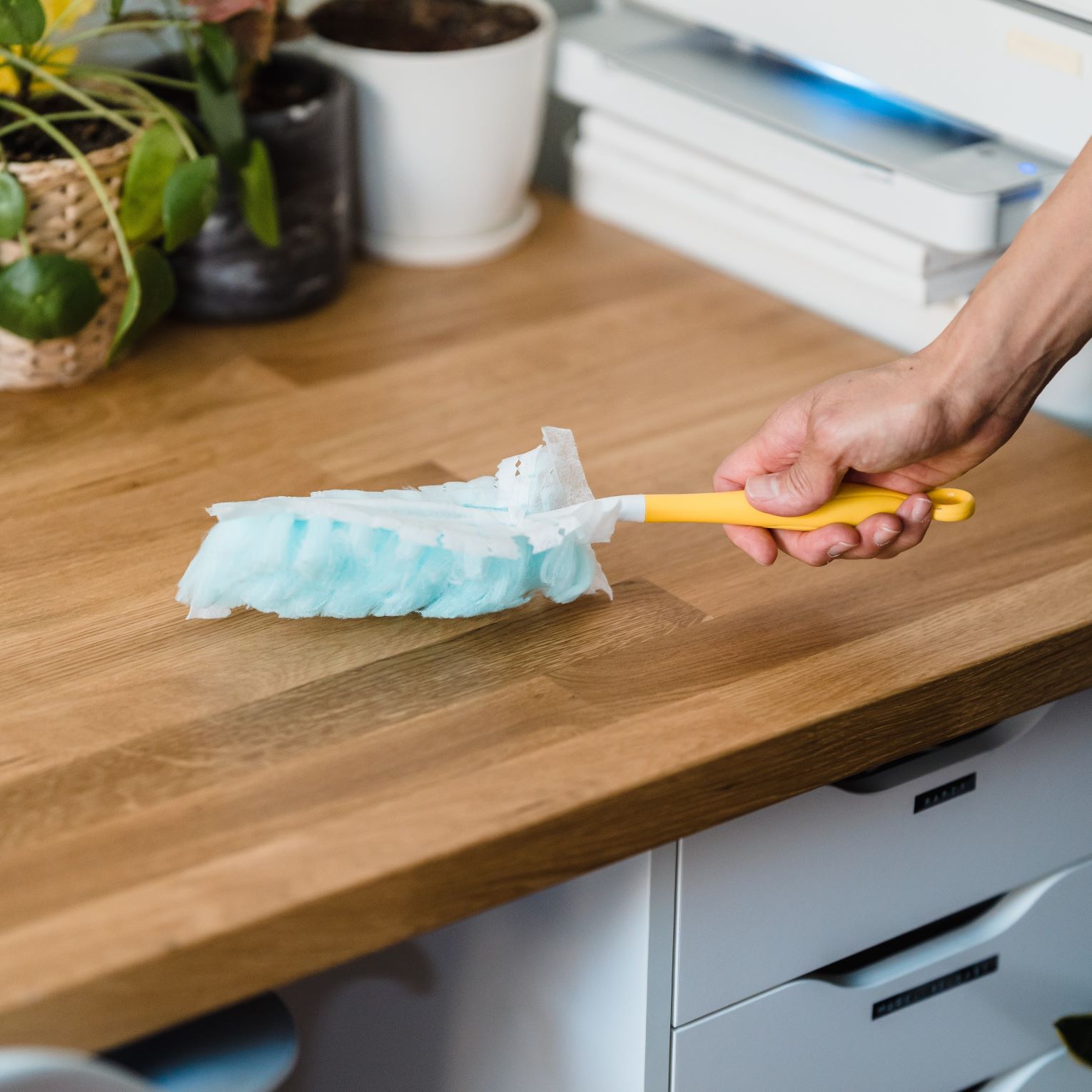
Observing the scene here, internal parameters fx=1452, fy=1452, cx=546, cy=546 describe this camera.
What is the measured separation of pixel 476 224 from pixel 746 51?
11.6 inches

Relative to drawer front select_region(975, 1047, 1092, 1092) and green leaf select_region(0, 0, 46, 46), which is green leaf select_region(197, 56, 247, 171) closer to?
green leaf select_region(0, 0, 46, 46)

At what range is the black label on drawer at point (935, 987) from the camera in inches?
35.2

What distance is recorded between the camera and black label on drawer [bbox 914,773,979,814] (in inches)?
33.4

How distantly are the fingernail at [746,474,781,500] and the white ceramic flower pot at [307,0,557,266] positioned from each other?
0.56m

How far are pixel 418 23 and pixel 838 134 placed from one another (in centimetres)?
39

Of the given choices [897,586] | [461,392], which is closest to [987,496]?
[897,586]

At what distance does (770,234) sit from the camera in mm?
1222

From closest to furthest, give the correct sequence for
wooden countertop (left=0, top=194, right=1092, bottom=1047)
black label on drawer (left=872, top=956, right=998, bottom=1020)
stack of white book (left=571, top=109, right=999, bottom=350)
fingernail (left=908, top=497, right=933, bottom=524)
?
wooden countertop (left=0, top=194, right=1092, bottom=1047) → fingernail (left=908, top=497, right=933, bottom=524) → black label on drawer (left=872, top=956, right=998, bottom=1020) → stack of white book (left=571, top=109, right=999, bottom=350)

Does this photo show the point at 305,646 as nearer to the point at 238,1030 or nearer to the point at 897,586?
the point at 238,1030

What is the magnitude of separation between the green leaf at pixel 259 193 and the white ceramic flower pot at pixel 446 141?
170mm

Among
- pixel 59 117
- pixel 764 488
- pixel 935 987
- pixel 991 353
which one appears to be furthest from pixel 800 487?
pixel 59 117

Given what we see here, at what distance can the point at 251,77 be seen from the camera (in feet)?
3.90

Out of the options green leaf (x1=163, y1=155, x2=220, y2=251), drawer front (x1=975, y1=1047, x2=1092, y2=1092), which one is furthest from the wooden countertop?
drawer front (x1=975, y1=1047, x2=1092, y2=1092)

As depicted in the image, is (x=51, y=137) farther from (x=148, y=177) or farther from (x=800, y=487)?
(x=800, y=487)
